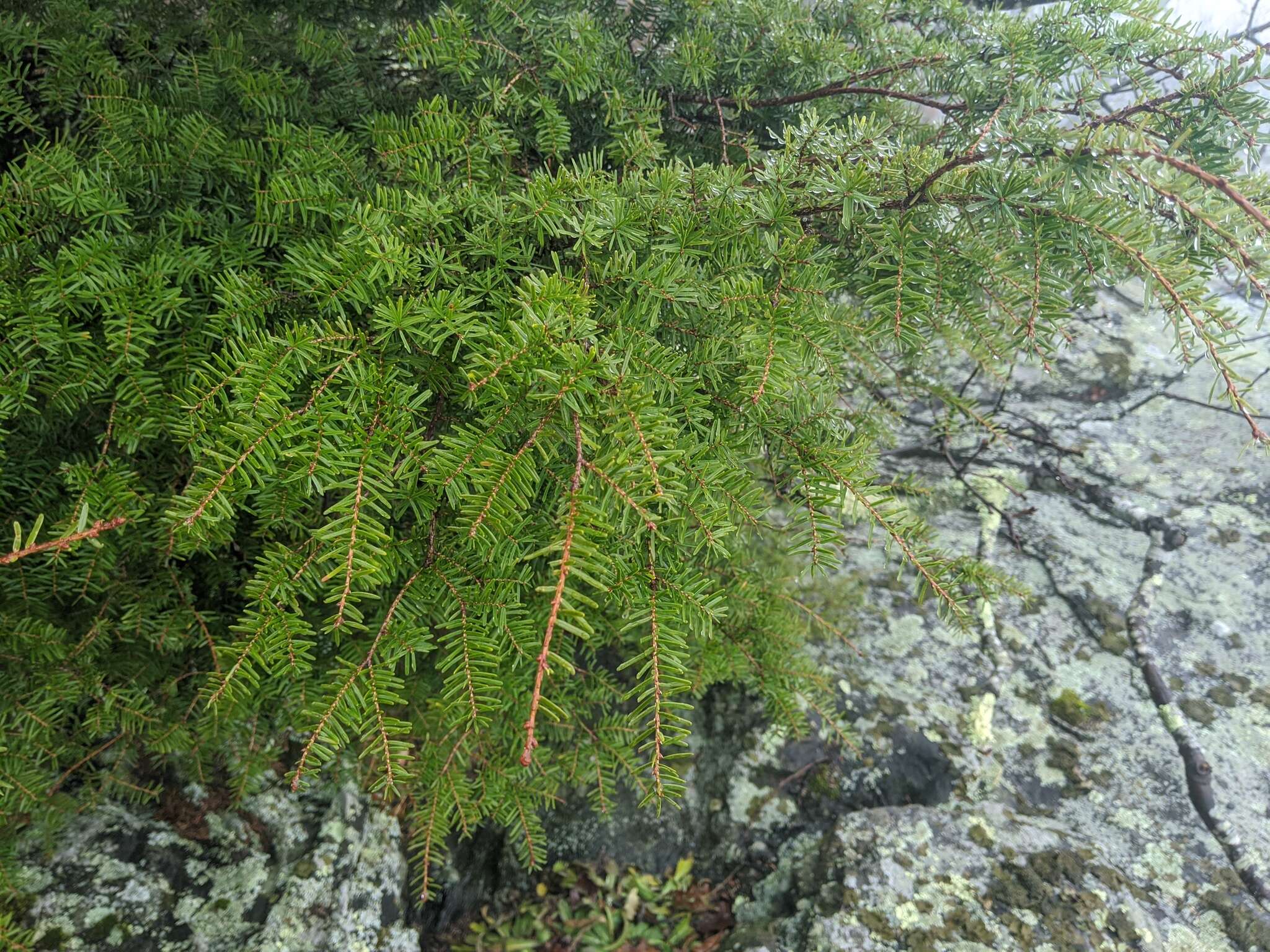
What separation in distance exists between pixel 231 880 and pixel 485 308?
5.51 ft

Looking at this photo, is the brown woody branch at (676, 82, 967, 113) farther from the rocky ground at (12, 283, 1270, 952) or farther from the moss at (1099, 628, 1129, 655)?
the moss at (1099, 628, 1129, 655)

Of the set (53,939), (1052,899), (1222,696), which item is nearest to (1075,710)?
(1222,696)

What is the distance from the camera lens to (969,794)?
7.07ft

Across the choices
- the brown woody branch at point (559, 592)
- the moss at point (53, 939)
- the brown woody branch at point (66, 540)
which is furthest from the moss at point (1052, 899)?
the moss at point (53, 939)

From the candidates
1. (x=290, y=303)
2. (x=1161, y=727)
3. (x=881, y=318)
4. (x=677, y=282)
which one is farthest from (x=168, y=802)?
(x=1161, y=727)

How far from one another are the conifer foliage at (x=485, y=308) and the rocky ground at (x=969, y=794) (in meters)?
0.43

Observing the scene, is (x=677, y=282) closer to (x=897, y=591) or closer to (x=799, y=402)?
(x=799, y=402)

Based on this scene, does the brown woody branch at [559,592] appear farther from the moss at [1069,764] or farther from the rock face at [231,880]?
the moss at [1069,764]

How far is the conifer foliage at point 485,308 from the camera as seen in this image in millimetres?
825

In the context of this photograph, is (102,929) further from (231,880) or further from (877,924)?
(877,924)

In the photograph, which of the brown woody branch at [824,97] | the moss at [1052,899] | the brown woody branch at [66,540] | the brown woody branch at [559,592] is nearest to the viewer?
the brown woody branch at [559,592]

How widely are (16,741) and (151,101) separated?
1193mm

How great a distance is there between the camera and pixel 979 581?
3.87 feet

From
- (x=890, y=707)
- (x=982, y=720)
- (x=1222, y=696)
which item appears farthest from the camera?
(x=890, y=707)
